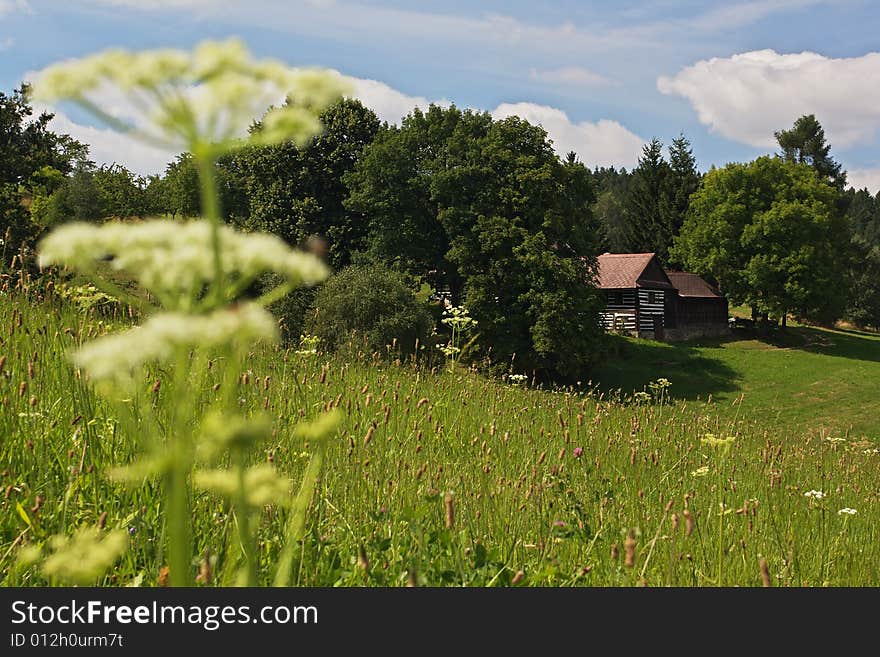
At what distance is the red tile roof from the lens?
57.1 meters

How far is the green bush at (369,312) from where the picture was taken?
3234 centimetres

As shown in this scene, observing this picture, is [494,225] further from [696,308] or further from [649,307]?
[696,308]

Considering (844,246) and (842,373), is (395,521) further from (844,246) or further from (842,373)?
(844,246)

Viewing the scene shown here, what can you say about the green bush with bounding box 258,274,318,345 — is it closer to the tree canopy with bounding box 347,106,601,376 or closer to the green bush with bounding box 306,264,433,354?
the green bush with bounding box 306,264,433,354

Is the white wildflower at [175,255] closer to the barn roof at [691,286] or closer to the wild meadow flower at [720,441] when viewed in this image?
the wild meadow flower at [720,441]

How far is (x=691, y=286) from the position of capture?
6481 cm

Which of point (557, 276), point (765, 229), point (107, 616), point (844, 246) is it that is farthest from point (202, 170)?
point (844, 246)

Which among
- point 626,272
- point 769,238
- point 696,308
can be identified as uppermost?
point 769,238

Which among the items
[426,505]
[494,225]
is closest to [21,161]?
[494,225]

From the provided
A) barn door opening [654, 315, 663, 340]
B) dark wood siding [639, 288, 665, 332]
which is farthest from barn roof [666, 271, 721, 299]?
barn door opening [654, 315, 663, 340]

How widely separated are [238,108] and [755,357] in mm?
54362

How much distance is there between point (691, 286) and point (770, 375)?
62.2 ft

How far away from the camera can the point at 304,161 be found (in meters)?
41.8

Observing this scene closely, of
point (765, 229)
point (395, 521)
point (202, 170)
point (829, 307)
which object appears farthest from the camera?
point (829, 307)
